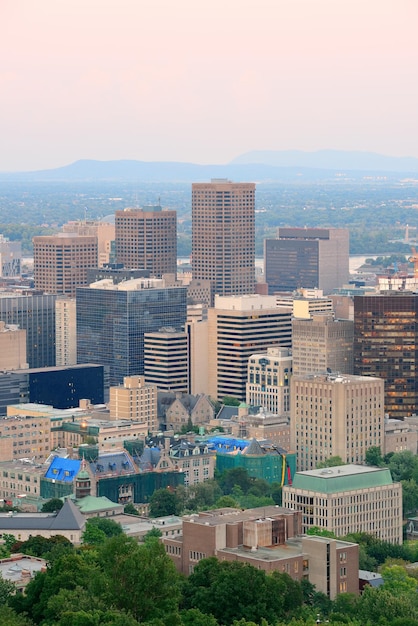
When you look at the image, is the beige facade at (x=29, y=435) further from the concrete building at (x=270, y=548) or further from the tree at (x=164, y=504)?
the concrete building at (x=270, y=548)

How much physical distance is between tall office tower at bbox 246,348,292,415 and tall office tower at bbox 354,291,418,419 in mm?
5998

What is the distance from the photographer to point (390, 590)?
104m

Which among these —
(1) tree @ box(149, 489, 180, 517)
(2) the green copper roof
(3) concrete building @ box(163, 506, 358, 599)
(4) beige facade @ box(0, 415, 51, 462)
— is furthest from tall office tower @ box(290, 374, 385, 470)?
(3) concrete building @ box(163, 506, 358, 599)

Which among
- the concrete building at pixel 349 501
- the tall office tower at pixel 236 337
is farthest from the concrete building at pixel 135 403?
the concrete building at pixel 349 501

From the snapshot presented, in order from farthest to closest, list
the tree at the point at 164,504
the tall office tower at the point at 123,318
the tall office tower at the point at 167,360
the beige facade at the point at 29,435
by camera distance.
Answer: the tall office tower at the point at 123,318
the tall office tower at the point at 167,360
the beige facade at the point at 29,435
the tree at the point at 164,504

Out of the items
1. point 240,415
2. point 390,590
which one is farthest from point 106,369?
point 390,590

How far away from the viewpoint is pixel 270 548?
105625 mm

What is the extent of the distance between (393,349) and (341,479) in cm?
4390

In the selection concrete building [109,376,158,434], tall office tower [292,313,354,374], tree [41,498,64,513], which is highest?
tall office tower [292,313,354,374]

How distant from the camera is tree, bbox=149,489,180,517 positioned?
133m

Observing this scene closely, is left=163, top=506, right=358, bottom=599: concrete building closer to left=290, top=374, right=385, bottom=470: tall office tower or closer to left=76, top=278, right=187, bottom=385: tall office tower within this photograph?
left=290, top=374, right=385, bottom=470: tall office tower

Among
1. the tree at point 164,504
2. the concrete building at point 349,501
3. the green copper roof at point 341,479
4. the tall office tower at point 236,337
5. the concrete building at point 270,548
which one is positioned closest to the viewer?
the concrete building at point 270,548

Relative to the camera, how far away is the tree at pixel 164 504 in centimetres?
13275

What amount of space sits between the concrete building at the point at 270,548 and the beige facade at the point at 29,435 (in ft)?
151
